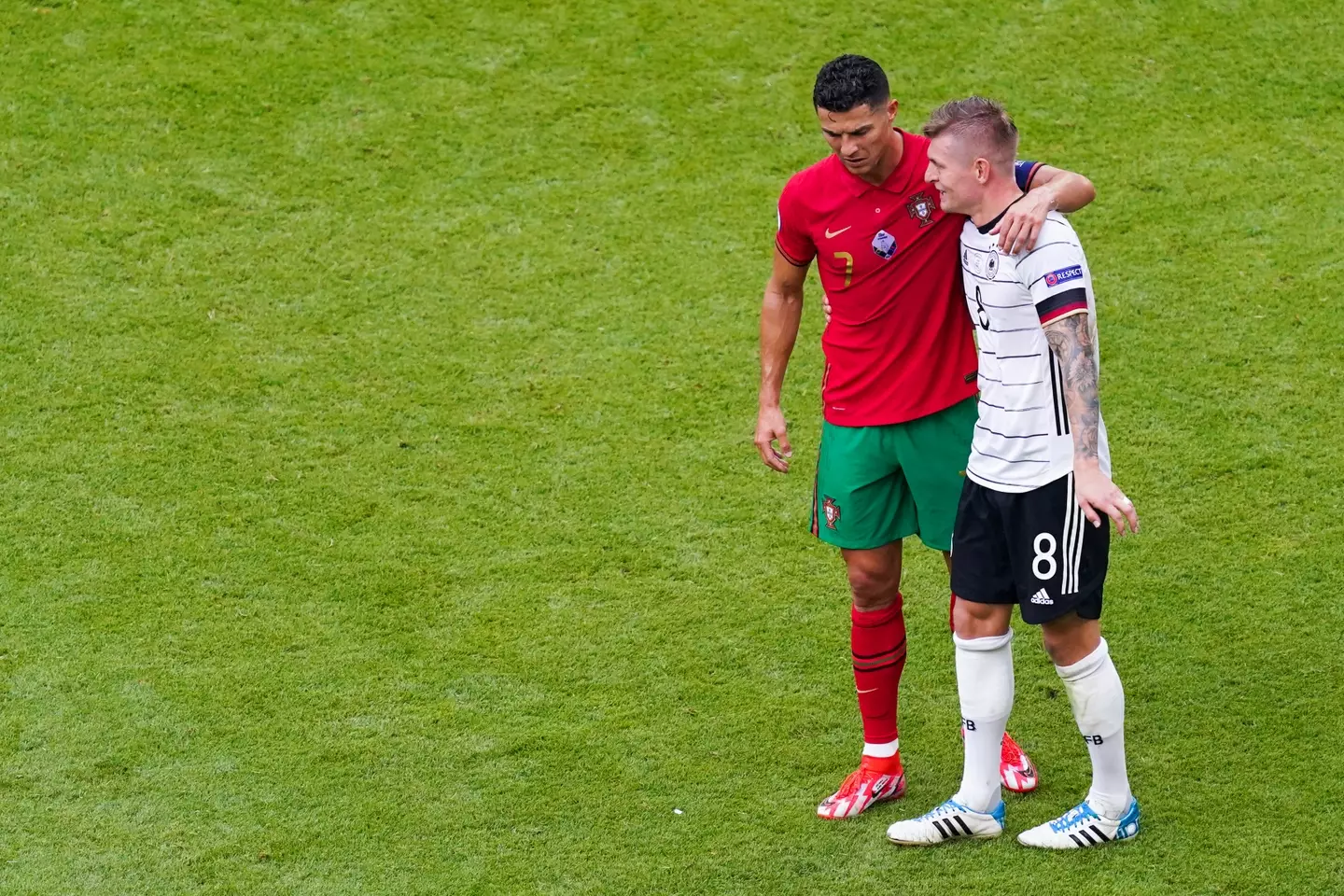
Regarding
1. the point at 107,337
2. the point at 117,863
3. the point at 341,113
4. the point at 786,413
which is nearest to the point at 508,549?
the point at 786,413

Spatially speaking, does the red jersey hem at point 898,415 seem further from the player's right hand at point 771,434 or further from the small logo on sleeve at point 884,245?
the small logo on sleeve at point 884,245

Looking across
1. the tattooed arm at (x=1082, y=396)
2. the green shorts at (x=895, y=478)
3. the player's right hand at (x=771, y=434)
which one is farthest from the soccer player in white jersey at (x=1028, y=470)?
the player's right hand at (x=771, y=434)

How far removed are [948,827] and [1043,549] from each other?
2.80 feet

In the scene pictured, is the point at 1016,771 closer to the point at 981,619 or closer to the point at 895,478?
the point at 981,619

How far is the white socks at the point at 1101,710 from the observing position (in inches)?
157

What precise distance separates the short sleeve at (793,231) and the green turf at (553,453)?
1439mm

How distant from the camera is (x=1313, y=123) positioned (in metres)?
7.80

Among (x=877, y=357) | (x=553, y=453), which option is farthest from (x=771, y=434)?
(x=553, y=453)

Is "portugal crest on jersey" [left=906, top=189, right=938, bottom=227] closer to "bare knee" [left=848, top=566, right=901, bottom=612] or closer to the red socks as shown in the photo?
"bare knee" [left=848, top=566, right=901, bottom=612]

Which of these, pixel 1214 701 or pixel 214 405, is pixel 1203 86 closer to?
pixel 1214 701

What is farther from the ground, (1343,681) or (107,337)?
(107,337)

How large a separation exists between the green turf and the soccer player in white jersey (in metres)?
0.46

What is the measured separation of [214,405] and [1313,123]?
17.4 feet

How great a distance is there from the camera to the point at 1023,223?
3713mm
